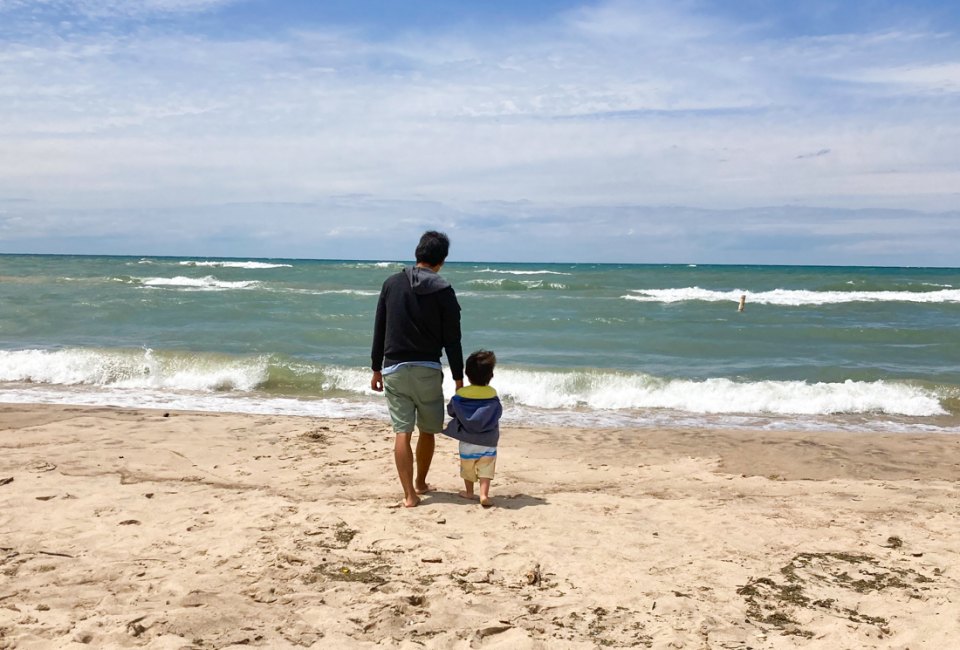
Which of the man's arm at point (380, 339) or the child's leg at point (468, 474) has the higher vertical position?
the man's arm at point (380, 339)

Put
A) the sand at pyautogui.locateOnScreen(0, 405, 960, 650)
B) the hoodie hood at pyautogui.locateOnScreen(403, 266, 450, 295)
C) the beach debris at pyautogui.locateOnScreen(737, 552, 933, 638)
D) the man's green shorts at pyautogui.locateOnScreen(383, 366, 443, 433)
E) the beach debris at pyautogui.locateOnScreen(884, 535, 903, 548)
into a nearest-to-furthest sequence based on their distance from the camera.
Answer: the sand at pyautogui.locateOnScreen(0, 405, 960, 650)
the beach debris at pyautogui.locateOnScreen(737, 552, 933, 638)
the beach debris at pyautogui.locateOnScreen(884, 535, 903, 548)
the hoodie hood at pyautogui.locateOnScreen(403, 266, 450, 295)
the man's green shorts at pyautogui.locateOnScreen(383, 366, 443, 433)

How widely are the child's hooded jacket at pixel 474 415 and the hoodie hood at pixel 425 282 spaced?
717 millimetres

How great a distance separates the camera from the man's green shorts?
4.51 metres

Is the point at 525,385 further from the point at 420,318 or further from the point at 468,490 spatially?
the point at 420,318

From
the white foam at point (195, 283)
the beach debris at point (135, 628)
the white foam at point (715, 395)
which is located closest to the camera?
the beach debris at point (135, 628)

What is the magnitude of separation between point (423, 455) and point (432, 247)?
140cm

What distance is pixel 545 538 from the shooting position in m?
4.16

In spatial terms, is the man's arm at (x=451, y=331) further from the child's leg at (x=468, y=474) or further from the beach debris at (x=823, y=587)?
the beach debris at (x=823, y=587)

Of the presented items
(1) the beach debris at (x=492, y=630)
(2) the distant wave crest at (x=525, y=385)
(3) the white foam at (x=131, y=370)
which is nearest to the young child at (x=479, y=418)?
(1) the beach debris at (x=492, y=630)

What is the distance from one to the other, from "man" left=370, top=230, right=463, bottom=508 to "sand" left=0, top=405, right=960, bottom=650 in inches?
24.4

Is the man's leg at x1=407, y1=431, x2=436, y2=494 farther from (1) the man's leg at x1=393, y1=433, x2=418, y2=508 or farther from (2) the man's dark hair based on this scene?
(2) the man's dark hair

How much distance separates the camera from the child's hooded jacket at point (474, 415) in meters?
4.74

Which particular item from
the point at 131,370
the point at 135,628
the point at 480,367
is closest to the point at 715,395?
the point at 480,367

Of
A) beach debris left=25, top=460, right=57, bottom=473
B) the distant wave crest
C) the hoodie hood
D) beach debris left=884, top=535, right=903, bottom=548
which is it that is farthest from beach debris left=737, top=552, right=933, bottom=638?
the distant wave crest
